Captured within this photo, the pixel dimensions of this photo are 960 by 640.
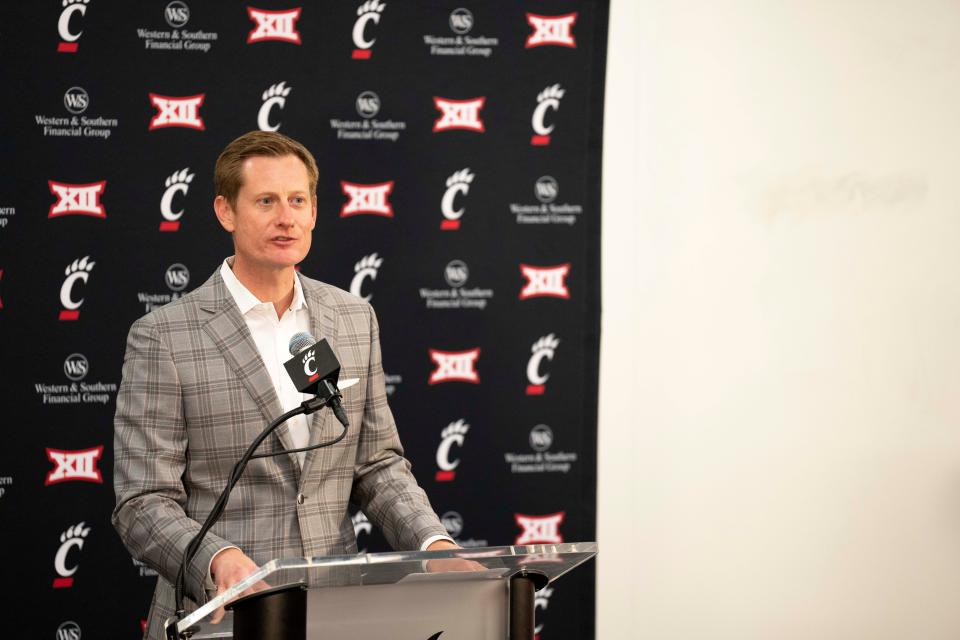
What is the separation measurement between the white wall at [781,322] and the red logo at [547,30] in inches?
7.9

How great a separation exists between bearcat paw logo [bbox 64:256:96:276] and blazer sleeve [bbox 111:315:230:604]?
1336mm

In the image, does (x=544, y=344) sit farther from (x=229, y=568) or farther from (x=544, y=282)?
(x=229, y=568)

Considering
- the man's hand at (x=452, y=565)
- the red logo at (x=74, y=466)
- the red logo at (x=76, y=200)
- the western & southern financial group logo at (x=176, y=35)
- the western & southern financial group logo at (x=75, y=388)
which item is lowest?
the red logo at (x=74, y=466)

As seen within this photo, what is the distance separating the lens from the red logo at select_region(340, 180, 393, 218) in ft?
11.1

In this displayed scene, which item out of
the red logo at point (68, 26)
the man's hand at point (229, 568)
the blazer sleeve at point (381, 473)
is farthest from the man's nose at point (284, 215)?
the red logo at point (68, 26)

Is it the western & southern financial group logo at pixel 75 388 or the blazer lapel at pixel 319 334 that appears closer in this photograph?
the blazer lapel at pixel 319 334

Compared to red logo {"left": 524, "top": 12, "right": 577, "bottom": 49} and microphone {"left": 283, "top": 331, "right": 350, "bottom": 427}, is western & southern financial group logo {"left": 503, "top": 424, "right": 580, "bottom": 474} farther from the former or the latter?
microphone {"left": 283, "top": 331, "right": 350, "bottom": 427}

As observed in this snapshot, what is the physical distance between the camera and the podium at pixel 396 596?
4.09ft

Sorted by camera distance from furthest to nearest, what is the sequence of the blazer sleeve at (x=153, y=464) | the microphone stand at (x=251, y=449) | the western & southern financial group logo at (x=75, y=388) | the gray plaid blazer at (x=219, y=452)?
the western & southern financial group logo at (x=75, y=388) → the gray plaid blazer at (x=219, y=452) → the blazer sleeve at (x=153, y=464) → the microphone stand at (x=251, y=449)

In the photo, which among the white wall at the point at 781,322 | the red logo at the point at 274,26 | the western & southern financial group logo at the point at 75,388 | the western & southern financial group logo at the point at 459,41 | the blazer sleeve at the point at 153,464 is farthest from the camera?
the white wall at the point at 781,322

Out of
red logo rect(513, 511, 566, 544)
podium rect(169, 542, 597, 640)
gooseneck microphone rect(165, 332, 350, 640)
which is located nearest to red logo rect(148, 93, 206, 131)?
red logo rect(513, 511, 566, 544)

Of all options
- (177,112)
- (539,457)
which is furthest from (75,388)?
(539,457)

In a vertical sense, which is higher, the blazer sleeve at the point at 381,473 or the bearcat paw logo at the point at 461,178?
the bearcat paw logo at the point at 461,178

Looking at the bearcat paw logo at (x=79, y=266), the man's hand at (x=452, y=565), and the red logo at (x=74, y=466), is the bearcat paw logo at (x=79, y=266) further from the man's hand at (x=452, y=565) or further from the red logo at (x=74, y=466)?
the man's hand at (x=452, y=565)
